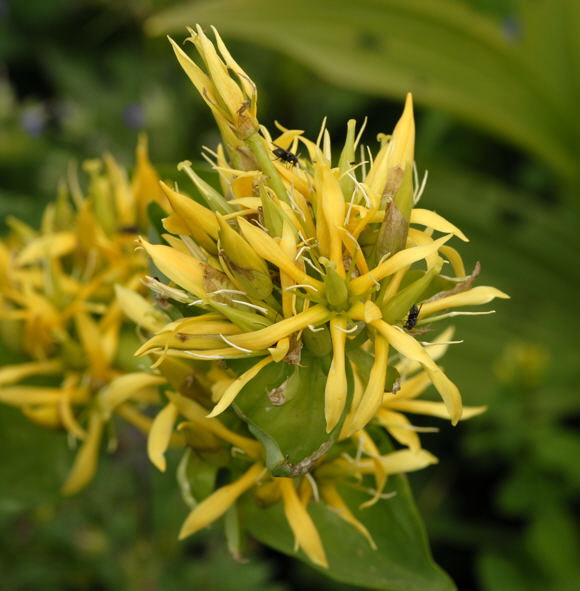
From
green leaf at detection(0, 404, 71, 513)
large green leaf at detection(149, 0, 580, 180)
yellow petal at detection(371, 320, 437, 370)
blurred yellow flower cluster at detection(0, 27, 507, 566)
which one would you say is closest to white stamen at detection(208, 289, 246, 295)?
blurred yellow flower cluster at detection(0, 27, 507, 566)

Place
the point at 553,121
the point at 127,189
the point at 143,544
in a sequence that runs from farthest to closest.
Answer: the point at 553,121, the point at 143,544, the point at 127,189

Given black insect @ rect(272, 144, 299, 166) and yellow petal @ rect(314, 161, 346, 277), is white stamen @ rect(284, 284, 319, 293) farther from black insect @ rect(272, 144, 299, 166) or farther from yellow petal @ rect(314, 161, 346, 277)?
black insect @ rect(272, 144, 299, 166)

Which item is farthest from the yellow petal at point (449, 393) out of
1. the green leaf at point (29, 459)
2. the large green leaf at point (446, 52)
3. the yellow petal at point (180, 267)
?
the large green leaf at point (446, 52)

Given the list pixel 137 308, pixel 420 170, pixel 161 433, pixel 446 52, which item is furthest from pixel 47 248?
pixel 446 52

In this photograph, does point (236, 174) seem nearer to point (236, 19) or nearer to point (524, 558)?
point (524, 558)

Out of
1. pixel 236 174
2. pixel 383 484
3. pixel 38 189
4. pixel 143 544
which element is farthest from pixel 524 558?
pixel 38 189

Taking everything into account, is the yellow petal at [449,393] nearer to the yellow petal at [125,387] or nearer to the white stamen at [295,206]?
the white stamen at [295,206]
